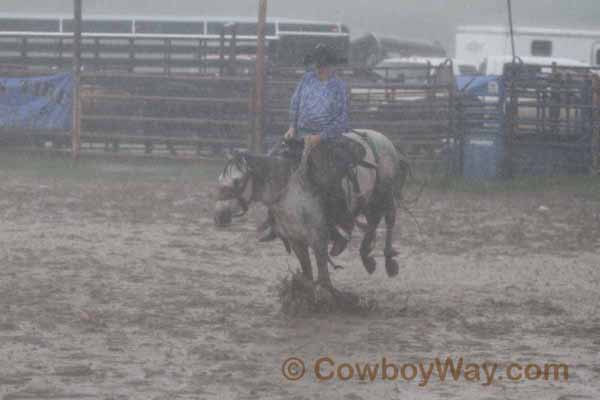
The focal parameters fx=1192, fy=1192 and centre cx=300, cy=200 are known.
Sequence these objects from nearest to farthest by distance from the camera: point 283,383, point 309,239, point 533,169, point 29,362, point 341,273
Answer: point 283,383 → point 29,362 → point 309,239 → point 341,273 → point 533,169

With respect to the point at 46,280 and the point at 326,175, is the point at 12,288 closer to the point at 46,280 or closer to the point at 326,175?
the point at 46,280

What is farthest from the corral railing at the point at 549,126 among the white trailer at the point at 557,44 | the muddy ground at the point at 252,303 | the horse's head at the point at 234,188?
the white trailer at the point at 557,44

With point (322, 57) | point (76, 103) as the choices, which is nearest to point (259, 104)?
point (76, 103)

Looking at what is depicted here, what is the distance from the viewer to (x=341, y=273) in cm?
926

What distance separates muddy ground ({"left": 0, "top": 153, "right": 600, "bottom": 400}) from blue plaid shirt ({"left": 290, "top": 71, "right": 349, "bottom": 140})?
119cm

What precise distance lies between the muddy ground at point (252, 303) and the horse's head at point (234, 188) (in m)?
0.64

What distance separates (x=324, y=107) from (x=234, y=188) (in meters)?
0.82

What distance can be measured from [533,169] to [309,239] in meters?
10.2

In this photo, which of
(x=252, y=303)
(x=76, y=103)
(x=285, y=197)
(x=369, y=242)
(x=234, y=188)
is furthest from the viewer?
(x=76, y=103)

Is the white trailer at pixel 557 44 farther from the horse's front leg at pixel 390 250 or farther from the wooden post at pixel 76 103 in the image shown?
the horse's front leg at pixel 390 250

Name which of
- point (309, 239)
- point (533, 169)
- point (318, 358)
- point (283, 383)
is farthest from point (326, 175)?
point (533, 169)

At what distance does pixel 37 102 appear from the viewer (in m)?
19.4

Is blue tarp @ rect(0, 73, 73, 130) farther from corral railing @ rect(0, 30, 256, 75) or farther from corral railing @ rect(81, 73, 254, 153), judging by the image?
corral railing @ rect(0, 30, 256, 75)

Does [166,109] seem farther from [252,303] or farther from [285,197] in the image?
[285,197]
